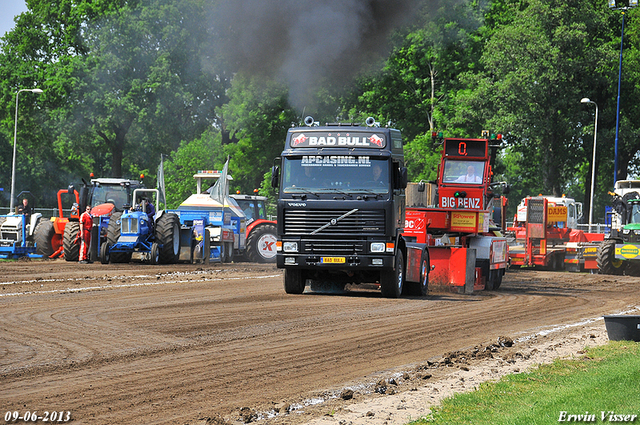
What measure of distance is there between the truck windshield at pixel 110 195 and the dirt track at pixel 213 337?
26.1 ft

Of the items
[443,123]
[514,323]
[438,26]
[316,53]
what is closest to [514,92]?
[443,123]

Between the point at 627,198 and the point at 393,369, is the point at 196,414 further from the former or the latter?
the point at 627,198

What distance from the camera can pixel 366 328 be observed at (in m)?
11.0

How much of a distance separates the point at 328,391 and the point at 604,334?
569 cm

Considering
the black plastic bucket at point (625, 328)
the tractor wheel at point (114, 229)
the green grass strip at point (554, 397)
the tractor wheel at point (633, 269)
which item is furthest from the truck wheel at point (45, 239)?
the green grass strip at point (554, 397)

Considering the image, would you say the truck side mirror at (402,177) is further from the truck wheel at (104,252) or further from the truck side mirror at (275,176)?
the truck wheel at (104,252)

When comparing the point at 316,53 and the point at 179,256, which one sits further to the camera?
the point at 179,256

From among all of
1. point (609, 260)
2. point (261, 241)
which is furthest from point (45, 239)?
point (609, 260)

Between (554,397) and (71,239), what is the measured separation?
2004 cm

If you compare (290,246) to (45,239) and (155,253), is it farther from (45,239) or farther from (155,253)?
(45,239)

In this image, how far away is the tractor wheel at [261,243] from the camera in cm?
2736

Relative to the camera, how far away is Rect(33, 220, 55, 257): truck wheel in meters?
A: 26.4

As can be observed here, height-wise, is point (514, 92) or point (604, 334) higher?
point (514, 92)

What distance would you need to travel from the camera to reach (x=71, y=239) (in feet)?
80.1
